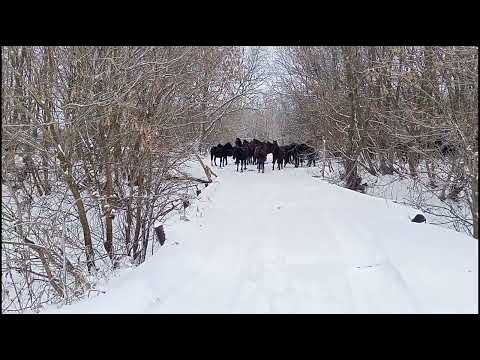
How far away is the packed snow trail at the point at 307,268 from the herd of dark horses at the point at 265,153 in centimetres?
1248

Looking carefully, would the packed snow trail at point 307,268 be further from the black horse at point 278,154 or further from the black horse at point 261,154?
the black horse at point 278,154

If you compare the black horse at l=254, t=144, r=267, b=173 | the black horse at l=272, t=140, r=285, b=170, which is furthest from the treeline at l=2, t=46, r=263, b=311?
the black horse at l=272, t=140, r=285, b=170

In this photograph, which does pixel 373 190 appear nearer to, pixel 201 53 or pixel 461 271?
pixel 201 53

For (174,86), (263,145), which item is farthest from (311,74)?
(174,86)

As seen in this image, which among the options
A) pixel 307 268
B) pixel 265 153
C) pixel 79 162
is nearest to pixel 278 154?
pixel 265 153

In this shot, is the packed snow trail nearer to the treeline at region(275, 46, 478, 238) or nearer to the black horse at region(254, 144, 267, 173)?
the treeline at region(275, 46, 478, 238)

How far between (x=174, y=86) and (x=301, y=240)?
526cm

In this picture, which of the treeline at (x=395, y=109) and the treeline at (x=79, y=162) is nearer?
the treeline at (x=395, y=109)

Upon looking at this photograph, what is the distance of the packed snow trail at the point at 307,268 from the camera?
299 cm

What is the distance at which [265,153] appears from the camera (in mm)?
19984

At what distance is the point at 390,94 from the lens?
10.9 m

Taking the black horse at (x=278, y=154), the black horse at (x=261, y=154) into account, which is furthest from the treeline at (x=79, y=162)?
the black horse at (x=278, y=154)

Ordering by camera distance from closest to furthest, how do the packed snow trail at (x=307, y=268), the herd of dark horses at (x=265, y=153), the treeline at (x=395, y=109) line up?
the packed snow trail at (x=307, y=268) < the treeline at (x=395, y=109) < the herd of dark horses at (x=265, y=153)

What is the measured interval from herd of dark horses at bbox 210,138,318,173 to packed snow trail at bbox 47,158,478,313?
40.9 ft
